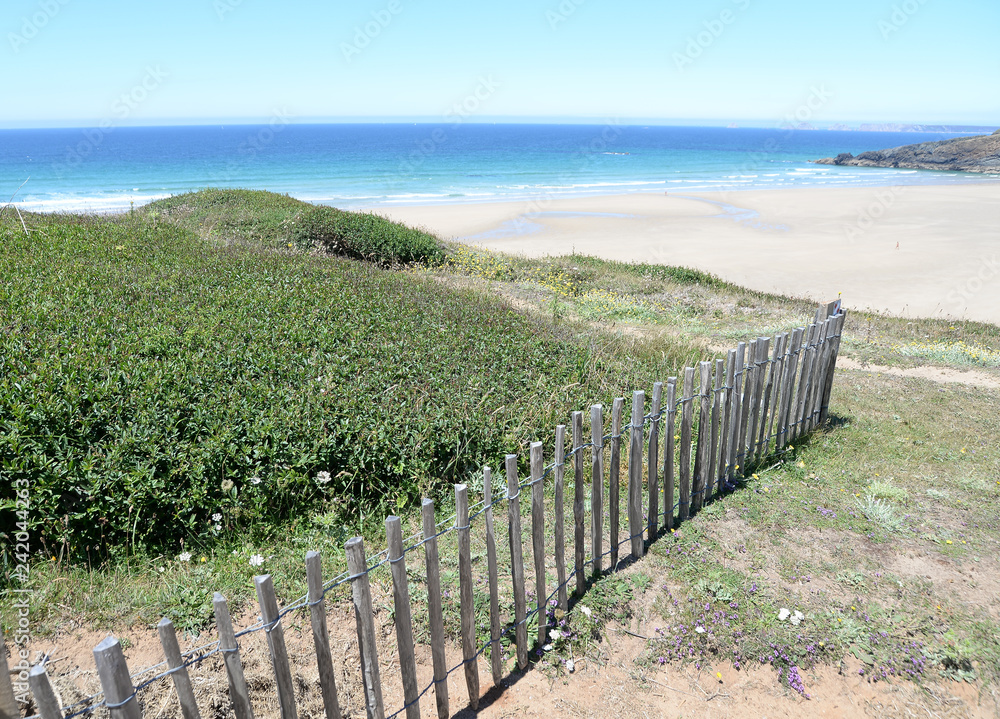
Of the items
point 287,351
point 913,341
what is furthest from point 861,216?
point 287,351

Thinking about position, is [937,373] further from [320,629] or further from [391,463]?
[320,629]

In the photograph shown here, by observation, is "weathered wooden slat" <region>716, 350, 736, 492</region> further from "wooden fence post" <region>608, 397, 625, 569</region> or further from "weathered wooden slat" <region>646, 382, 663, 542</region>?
"wooden fence post" <region>608, 397, 625, 569</region>

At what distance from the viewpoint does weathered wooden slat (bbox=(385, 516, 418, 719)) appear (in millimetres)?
2837

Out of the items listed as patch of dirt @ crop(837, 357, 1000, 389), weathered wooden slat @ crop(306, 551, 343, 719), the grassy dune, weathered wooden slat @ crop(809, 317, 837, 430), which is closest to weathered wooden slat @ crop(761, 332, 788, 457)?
the grassy dune

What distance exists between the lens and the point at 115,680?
2133 mm

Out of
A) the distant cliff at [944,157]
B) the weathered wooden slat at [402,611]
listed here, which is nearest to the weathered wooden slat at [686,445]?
the weathered wooden slat at [402,611]

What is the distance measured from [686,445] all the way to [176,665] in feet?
12.5

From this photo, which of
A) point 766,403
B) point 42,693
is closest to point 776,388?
point 766,403

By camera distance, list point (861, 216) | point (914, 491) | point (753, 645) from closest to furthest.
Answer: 1. point (753, 645)
2. point (914, 491)
3. point (861, 216)

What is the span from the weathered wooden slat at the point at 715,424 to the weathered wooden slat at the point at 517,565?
2.35 m

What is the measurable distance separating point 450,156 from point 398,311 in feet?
263

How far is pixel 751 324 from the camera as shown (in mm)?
12672

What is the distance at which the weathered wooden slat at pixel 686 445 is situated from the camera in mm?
4816

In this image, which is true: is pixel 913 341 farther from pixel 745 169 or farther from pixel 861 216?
pixel 745 169
